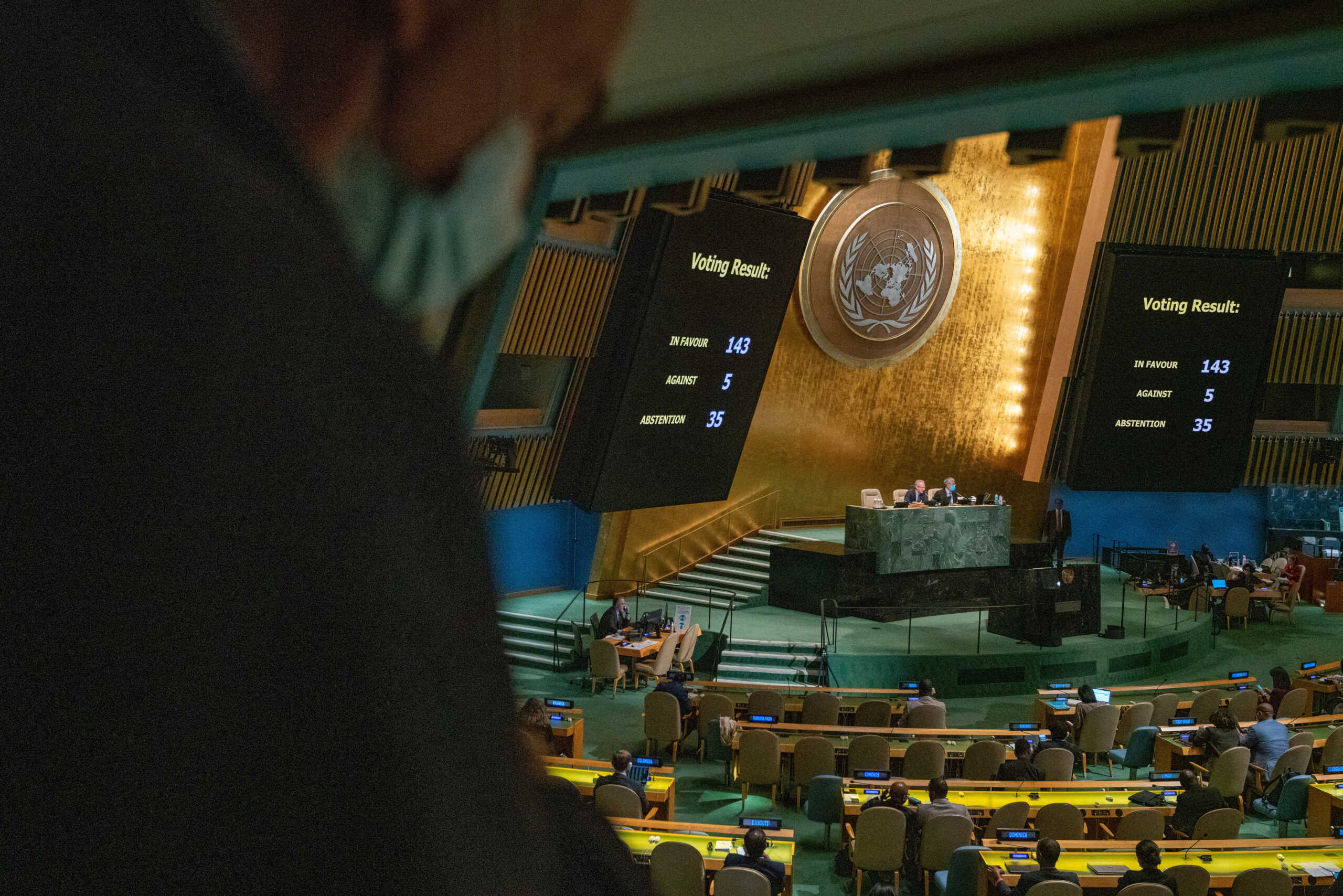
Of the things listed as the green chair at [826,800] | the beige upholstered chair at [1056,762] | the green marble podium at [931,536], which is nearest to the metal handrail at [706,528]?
the green marble podium at [931,536]

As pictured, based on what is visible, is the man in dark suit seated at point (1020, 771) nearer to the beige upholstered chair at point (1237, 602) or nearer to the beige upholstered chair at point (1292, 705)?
the beige upholstered chair at point (1292, 705)

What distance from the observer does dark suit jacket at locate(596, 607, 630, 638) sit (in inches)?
Answer: 570

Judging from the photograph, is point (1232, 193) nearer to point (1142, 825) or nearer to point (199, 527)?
point (1142, 825)

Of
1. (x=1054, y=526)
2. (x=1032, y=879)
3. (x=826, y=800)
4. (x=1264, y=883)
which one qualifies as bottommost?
(x=826, y=800)

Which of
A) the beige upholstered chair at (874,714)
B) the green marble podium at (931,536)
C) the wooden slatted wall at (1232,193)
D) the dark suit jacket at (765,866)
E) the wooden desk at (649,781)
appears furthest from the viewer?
the green marble podium at (931,536)

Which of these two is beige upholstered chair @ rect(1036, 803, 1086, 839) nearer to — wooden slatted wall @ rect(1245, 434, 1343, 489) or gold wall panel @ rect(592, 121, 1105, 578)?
gold wall panel @ rect(592, 121, 1105, 578)

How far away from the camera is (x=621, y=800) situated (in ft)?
27.0

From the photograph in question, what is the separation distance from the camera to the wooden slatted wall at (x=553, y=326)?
13305 millimetres

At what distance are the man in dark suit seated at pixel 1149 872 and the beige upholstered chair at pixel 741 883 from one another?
2.30 meters

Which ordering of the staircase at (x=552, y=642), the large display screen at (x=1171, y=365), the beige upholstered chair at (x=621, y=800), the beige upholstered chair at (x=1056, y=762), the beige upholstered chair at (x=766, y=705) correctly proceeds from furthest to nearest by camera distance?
the staircase at (x=552, y=642)
the beige upholstered chair at (x=766, y=705)
the large display screen at (x=1171, y=365)
the beige upholstered chair at (x=1056, y=762)
the beige upholstered chair at (x=621, y=800)

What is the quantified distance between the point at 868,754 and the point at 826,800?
0.96m

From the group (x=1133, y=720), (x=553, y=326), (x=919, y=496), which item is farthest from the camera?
(x=919, y=496)

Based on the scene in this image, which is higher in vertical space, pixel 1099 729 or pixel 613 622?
pixel 1099 729

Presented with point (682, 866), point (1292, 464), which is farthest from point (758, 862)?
point (1292, 464)
